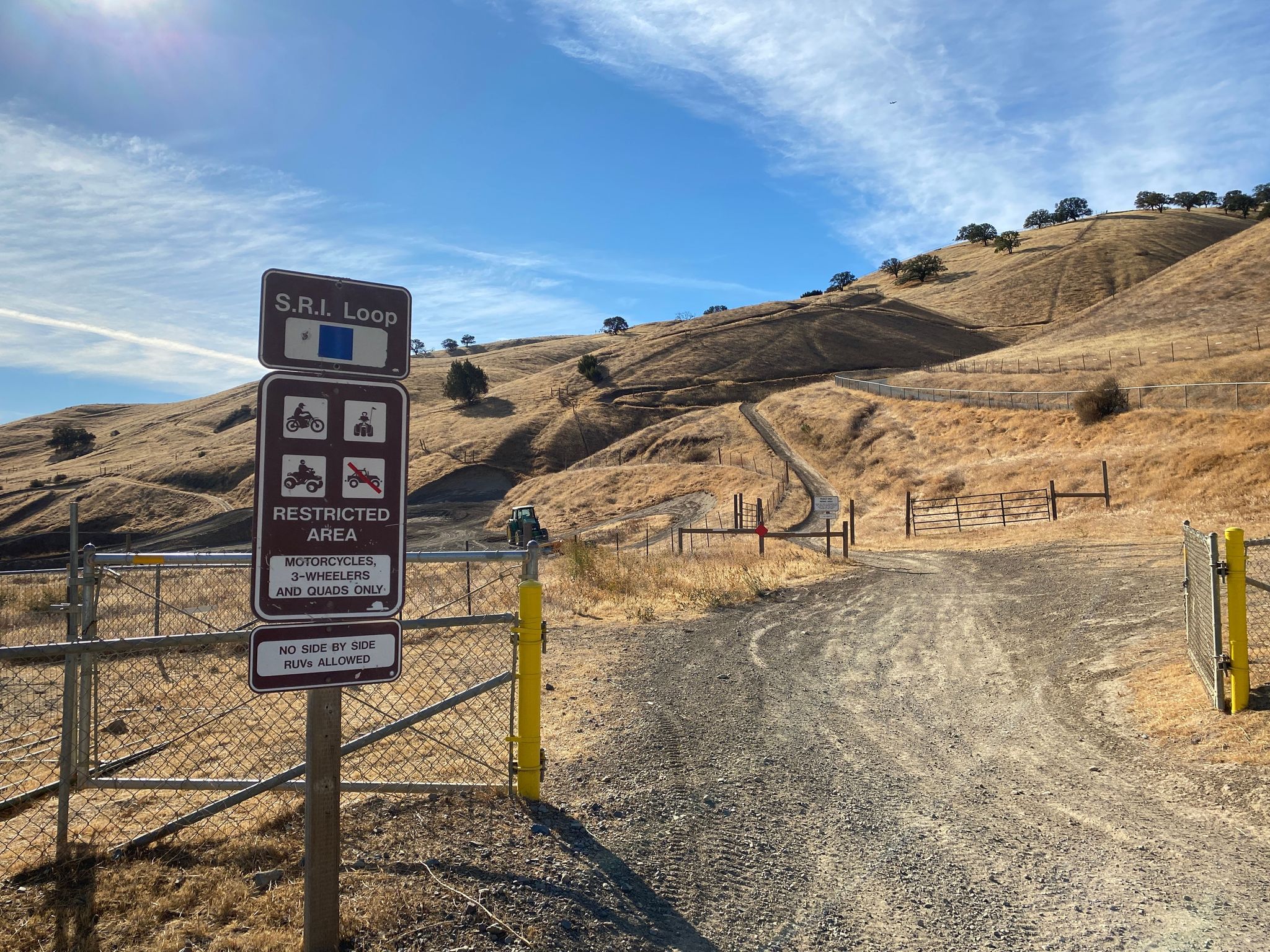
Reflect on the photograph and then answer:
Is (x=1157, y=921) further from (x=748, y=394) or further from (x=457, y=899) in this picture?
(x=748, y=394)

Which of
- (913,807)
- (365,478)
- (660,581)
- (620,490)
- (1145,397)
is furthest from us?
(620,490)

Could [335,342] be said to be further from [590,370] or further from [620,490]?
[590,370]

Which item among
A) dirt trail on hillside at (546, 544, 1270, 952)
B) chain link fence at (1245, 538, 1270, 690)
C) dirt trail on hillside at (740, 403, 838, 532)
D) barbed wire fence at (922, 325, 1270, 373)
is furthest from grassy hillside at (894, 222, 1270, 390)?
dirt trail on hillside at (546, 544, 1270, 952)

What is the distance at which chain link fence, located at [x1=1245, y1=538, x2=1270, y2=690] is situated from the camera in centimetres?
695

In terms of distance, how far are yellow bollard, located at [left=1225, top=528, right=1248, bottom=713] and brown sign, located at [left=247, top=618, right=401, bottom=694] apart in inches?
279

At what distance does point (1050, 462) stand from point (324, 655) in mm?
37677

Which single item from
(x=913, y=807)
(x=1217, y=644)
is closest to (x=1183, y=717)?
(x=1217, y=644)

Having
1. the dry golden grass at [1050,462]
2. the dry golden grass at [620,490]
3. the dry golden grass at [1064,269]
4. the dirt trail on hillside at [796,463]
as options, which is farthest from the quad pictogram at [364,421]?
the dry golden grass at [1064,269]

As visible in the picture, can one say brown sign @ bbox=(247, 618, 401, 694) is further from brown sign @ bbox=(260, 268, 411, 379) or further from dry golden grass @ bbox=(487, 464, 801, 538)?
dry golden grass @ bbox=(487, 464, 801, 538)

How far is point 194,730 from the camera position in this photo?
6941 mm

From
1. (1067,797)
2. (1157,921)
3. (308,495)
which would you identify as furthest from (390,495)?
(1067,797)

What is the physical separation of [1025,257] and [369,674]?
142314 mm

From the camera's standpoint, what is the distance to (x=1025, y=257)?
405ft

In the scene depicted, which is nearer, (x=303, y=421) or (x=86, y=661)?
(x=303, y=421)
